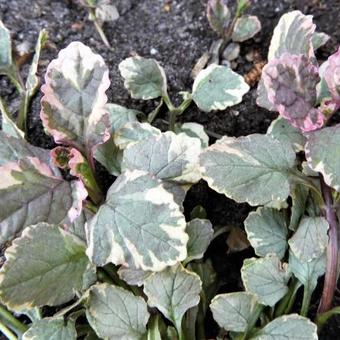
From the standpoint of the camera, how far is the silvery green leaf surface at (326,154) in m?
0.78

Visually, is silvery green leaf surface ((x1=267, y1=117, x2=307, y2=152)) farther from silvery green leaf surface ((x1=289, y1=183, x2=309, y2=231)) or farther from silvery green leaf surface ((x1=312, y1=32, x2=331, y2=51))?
silvery green leaf surface ((x1=312, y1=32, x2=331, y2=51))

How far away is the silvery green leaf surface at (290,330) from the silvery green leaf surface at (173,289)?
113 millimetres

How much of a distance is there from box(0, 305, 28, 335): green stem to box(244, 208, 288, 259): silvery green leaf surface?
0.39 meters

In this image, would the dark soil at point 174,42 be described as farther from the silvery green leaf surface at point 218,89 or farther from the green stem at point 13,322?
the green stem at point 13,322

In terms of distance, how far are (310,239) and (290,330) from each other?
14cm

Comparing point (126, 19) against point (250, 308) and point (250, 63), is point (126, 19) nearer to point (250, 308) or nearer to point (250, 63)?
point (250, 63)

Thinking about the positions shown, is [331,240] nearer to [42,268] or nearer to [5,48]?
[42,268]

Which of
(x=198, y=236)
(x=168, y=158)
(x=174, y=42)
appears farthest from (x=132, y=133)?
(x=174, y=42)

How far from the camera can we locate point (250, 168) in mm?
839

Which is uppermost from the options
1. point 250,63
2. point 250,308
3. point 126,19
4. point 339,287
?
point 126,19

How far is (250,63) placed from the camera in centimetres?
123

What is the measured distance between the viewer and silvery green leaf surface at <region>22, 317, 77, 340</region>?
0.89m

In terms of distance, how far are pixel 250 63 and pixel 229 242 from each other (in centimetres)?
38

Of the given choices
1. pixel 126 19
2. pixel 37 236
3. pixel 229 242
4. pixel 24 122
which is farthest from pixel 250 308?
pixel 126 19
